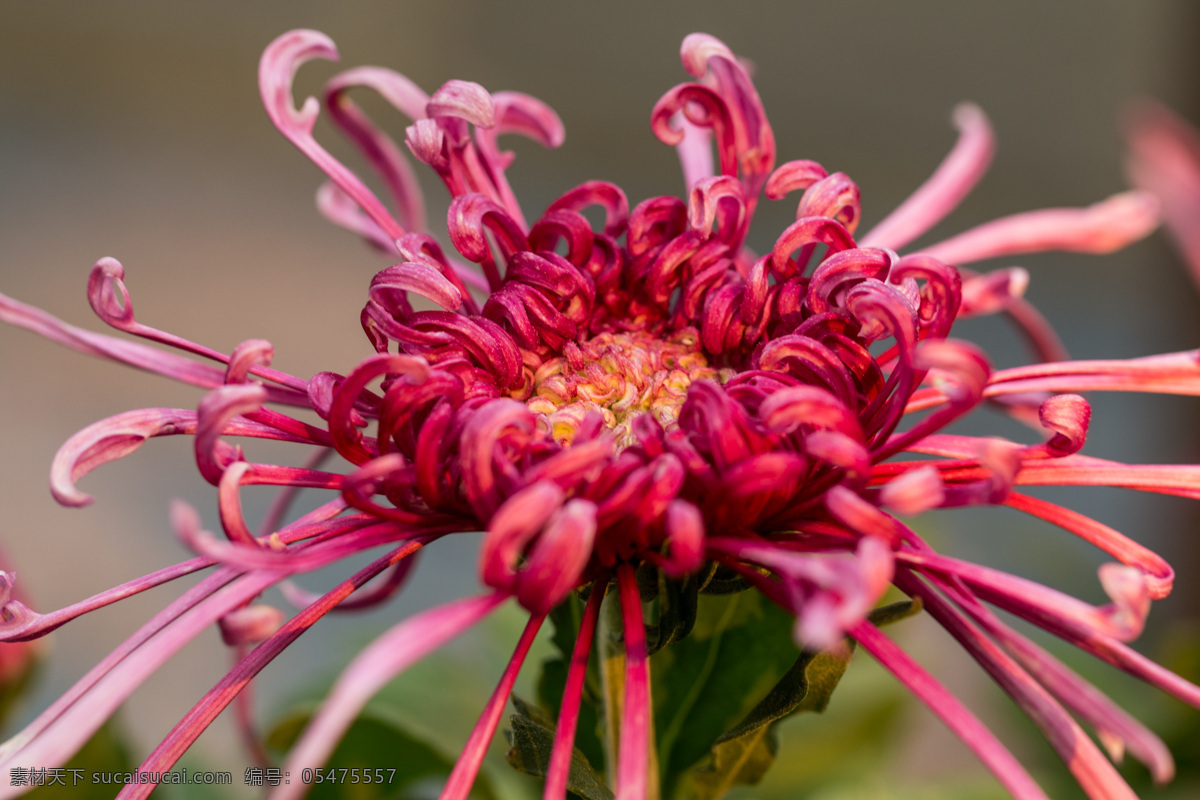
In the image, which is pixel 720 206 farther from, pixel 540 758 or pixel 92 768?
pixel 92 768

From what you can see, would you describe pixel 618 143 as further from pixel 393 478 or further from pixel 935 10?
pixel 393 478

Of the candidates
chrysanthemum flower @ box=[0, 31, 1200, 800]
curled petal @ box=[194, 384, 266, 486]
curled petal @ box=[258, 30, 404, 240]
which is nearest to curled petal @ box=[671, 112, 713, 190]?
chrysanthemum flower @ box=[0, 31, 1200, 800]

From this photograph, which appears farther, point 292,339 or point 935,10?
point 935,10

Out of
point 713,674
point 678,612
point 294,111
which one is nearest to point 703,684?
point 713,674

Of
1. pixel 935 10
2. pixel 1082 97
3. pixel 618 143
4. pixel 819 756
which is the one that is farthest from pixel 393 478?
pixel 1082 97

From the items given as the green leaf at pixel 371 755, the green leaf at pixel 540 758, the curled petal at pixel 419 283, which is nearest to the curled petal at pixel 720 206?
the curled petal at pixel 419 283

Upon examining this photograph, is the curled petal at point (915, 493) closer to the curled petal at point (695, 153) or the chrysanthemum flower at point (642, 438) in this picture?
the chrysanthemum flower at point (642, 438)
